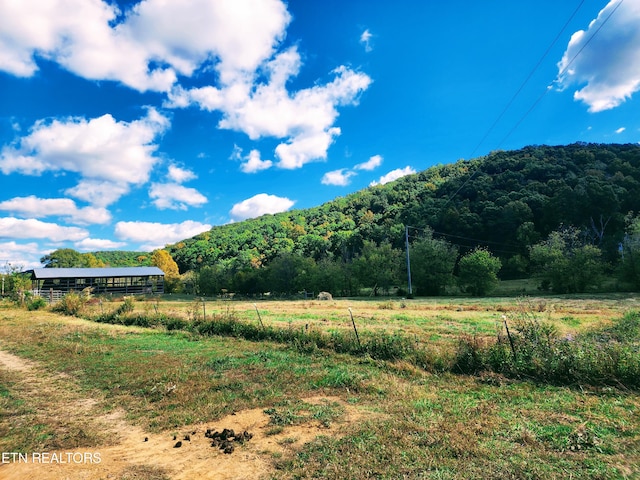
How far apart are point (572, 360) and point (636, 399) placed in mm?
1200

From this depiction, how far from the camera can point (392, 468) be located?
407cm

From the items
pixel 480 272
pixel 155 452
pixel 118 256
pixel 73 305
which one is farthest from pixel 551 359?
pixel 118 256

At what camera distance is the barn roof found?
177 feet

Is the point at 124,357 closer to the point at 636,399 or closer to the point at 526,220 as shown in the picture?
the point at 636,399

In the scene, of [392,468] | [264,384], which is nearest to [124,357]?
[264,384]

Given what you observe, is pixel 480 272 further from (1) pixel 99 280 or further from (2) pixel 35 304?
(1) pixel 99 280

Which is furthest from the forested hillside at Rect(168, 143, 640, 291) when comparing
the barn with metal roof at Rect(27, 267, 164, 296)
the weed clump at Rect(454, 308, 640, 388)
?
the weed clump at Rect(454, 308, 640, 388)

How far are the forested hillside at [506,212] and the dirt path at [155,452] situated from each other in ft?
161

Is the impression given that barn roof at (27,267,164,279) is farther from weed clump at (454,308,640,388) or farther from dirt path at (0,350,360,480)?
weed clump at (454,308,640,388)

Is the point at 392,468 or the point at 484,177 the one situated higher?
the point at 484,177

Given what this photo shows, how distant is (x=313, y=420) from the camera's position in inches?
226

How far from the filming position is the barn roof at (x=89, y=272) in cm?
5381

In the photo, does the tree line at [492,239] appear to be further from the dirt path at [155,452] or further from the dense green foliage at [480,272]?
the dirt path at [155,452]

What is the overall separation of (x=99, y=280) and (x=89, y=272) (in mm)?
3286
